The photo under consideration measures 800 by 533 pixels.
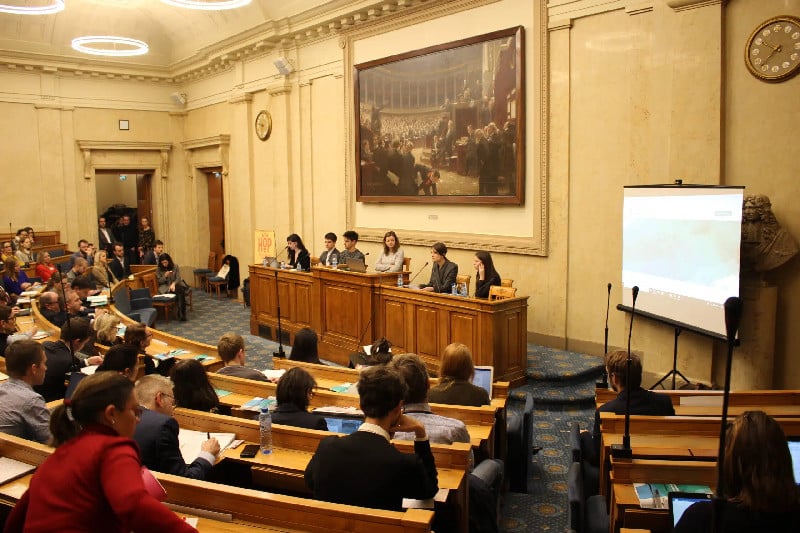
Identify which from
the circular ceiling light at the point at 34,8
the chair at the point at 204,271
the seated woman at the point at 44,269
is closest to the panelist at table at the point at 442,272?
the seated woman at the point at 44,269

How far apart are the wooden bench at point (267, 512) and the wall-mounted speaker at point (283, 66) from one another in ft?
32.7

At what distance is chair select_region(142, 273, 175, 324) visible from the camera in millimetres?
11266

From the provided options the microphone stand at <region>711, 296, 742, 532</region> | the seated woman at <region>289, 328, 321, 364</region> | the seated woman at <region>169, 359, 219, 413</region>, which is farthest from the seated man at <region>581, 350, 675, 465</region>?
the seated woman at <region>289, 328, 321, 364</region>

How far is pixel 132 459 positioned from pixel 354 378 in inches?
131

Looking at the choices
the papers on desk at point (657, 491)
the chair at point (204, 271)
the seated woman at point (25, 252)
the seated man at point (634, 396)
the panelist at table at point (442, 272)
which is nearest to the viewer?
the papers on desk at point (657, 491)

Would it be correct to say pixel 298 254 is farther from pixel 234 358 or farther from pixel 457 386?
pixel 457 386

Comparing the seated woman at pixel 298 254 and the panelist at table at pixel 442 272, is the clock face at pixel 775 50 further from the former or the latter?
the seated woman at pixel 298 254

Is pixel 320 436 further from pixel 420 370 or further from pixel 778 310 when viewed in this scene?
pixel 778 310

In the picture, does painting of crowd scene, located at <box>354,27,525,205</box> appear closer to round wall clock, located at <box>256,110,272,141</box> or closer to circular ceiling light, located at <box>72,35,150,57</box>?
round wall clock, located at <box>256,110,272,141</box>

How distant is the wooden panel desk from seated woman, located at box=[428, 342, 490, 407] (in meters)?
2.40

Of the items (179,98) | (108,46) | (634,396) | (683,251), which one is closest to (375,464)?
(634,396)

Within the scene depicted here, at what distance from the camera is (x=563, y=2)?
25.2ft

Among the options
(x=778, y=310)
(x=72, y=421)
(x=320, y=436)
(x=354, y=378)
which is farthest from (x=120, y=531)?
(x=778, y=310)

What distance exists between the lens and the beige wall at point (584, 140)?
5.86 metres
